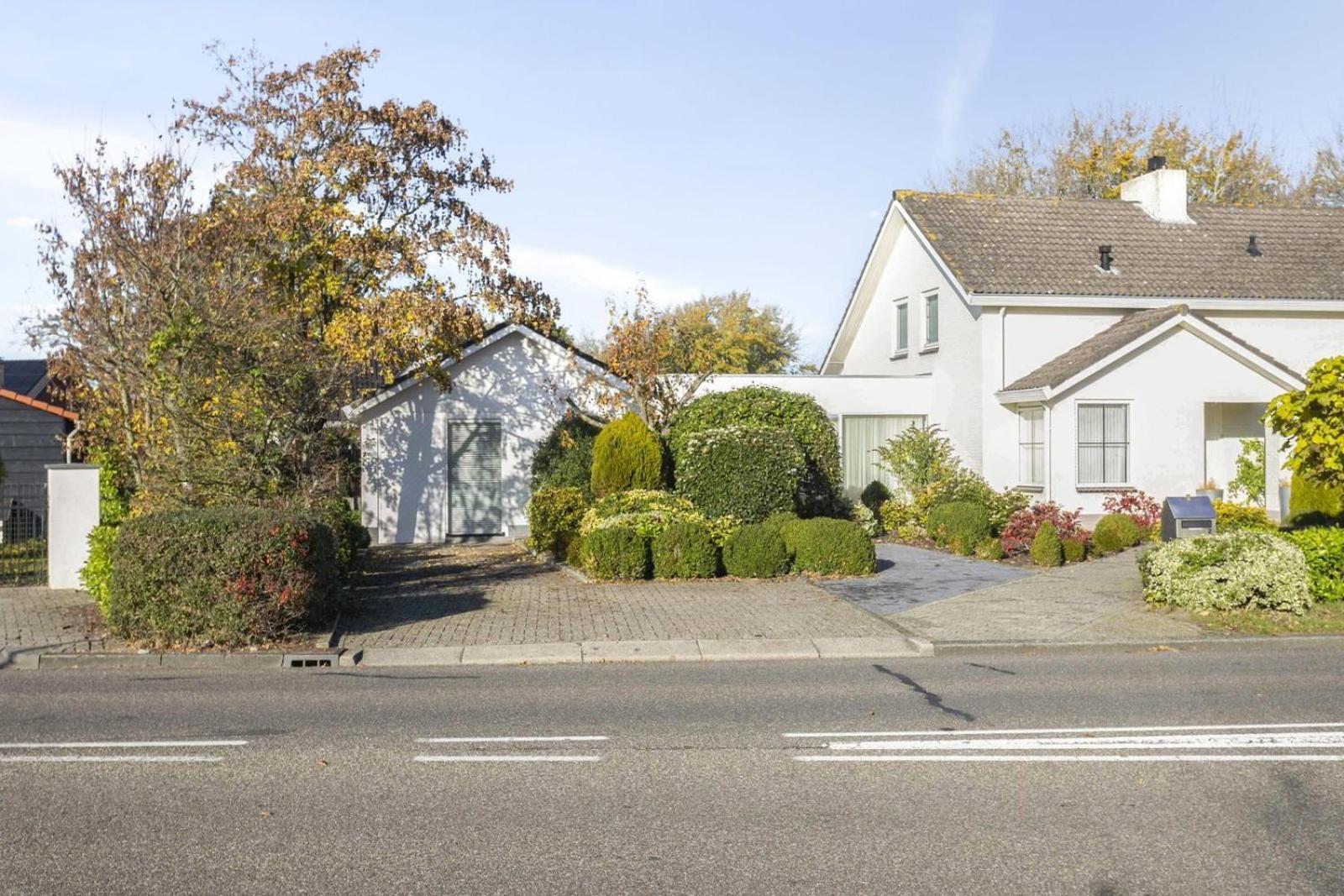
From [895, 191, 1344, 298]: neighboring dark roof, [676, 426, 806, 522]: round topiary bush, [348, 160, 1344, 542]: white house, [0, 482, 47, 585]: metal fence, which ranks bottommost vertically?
[0, 482, 47, 585]: metal fence

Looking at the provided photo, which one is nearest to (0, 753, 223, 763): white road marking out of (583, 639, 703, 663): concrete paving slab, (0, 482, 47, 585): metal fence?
(583, 639, 703, 663): concrete paving slab

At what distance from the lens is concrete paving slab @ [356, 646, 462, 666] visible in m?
11.8

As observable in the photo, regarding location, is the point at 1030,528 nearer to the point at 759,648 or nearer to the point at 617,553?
the point at 617,553

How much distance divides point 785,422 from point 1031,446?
16.5 ft

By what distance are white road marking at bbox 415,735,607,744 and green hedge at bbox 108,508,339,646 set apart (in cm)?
413

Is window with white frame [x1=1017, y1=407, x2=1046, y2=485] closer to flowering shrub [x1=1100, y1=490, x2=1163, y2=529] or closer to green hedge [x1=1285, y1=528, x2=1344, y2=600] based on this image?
flowering shrub [x1=1100, y1=490, x2=1163, y2=529]

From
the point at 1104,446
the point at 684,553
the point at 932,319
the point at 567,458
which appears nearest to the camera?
the point at 684,553

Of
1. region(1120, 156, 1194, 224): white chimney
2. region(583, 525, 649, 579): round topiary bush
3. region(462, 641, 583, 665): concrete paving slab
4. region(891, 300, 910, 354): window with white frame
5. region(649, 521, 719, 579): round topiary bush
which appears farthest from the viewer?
region(891, 300, 910, 354): window with white frame

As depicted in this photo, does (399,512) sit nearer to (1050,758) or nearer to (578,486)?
(578,486)

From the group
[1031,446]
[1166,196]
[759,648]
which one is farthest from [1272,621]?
[1166,196]

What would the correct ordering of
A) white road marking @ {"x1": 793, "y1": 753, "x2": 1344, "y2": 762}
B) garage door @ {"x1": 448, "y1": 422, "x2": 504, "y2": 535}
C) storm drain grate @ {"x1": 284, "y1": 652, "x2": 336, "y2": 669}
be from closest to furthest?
white road marking @ {"x1": 793, "y1": 753, "x2": 1344, "y2": 762}
storm drain grate @ {"x1": 284, "y1": 652, "x2": 336, "y2": 669}
garage door @ {"x1": 448, "y1": 422, "x2": 504, "y2": 535}

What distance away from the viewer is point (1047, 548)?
1798 centimetres

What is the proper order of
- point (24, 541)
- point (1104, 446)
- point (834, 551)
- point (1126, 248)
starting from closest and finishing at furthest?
1. point (834, 551)
2. point (24, 541)
3. point (1104, 446)
4. point (1126, 248)

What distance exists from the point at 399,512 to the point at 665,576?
7982 mm
